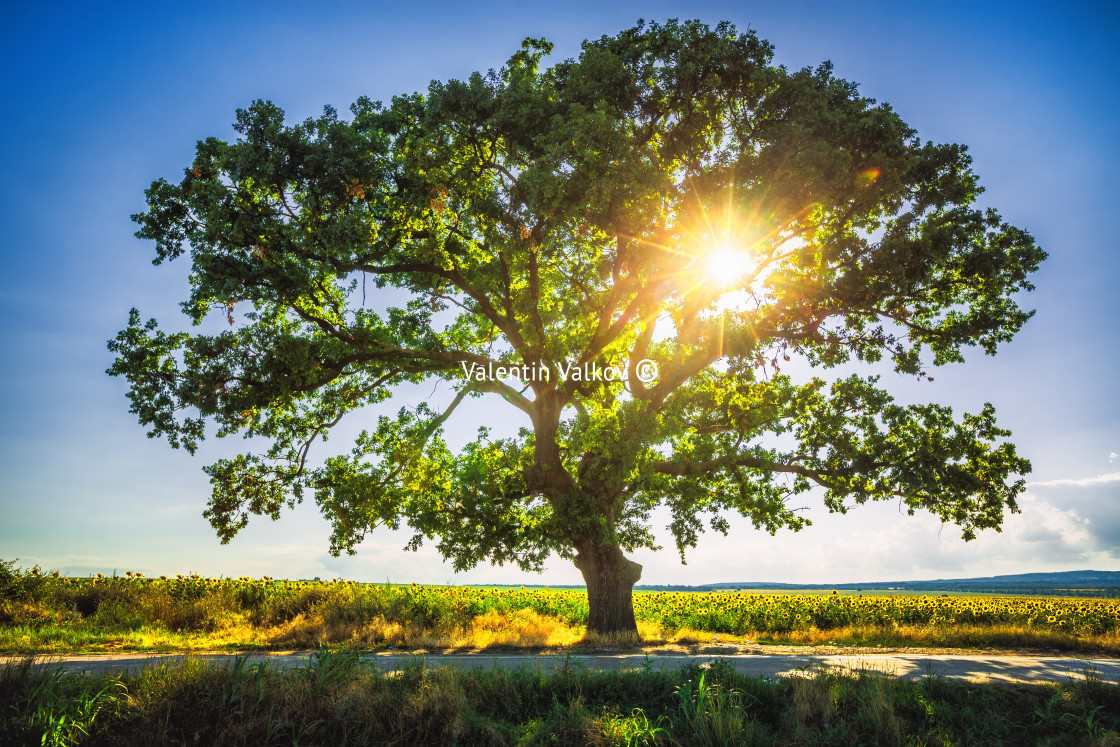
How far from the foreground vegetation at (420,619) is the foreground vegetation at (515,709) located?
6.07 metres

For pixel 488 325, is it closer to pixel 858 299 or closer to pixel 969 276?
pixel 858 299

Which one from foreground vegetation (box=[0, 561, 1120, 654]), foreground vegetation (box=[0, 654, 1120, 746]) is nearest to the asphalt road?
foreground vegetation (box=[0, 654, 1120, 746])

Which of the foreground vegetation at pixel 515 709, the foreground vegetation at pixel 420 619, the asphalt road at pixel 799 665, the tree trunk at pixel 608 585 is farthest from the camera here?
the tree trunk at pixel 608 585

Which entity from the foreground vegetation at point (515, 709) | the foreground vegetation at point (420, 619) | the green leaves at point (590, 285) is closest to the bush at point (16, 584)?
the foreground vegetation at point (420, 619)

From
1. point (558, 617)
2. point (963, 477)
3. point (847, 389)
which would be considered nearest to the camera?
point (963, 477)

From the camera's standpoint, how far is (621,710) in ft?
25.7

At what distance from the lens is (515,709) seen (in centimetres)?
789

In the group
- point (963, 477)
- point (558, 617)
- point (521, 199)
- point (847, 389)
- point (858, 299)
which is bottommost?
point (558, 617)

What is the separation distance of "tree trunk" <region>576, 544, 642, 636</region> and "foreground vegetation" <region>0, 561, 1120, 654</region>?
3.32 feet

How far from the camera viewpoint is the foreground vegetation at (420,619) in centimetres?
1602

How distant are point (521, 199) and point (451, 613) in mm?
13344

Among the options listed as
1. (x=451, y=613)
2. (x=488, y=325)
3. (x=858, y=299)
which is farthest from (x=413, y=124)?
(x=451, y=613)

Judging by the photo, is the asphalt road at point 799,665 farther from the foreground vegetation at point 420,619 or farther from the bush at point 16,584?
the bush at point 16,584

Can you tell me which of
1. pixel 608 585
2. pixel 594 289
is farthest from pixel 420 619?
pixel 594 289
